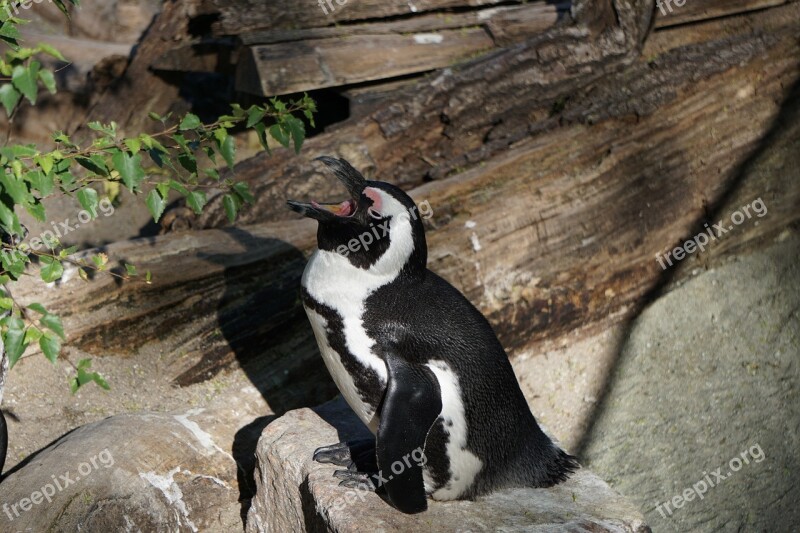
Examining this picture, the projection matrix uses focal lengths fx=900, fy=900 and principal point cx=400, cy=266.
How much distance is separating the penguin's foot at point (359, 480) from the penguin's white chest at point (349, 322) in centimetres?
18

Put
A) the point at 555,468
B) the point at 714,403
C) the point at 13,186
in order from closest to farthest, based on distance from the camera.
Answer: the point at 13,186 < the point at 555,468 < the point at 714,403

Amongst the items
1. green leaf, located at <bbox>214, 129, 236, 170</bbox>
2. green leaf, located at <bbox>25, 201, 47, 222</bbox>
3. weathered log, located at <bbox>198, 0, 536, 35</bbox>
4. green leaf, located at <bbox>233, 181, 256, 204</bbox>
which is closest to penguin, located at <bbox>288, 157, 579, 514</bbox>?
green leaf, located at <bbox>214, 129, 236, 170</bbox>

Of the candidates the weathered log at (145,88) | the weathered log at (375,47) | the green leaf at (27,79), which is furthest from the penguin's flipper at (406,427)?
the weathered log at (145,88)

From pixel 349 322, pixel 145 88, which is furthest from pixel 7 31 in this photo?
pixel 145 88

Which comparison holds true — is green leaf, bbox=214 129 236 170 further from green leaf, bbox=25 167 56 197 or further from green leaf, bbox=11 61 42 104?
green leaf, bbox=11 61 42 104

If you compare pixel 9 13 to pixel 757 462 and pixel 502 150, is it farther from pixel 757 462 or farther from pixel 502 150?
pixel 757 462

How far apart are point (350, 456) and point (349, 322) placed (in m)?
0.48

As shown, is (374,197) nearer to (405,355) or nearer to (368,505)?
(405,355)

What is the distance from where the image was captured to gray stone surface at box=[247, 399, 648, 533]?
97.4 inches

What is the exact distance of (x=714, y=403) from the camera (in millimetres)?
3723

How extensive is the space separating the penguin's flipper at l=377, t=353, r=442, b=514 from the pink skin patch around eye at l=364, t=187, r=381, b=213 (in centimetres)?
42

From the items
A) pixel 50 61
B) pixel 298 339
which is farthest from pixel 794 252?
pixel 50 61

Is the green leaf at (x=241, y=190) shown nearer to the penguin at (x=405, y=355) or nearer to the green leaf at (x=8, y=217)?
the penguin at (x=405, y=355)

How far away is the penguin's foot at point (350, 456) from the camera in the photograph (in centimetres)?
272
